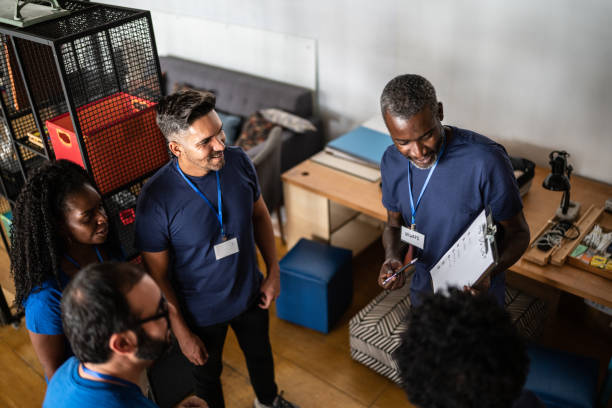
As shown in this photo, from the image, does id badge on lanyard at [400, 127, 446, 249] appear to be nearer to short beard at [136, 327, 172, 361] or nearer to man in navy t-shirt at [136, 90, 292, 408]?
man in navy t-shirt at [136, 90, 292, 408]

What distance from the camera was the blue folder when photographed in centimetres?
324

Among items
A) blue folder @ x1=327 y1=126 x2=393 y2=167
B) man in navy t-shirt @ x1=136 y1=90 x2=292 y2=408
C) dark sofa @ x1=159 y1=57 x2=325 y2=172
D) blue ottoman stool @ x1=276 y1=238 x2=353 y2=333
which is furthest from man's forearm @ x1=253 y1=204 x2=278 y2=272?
dark sofa @ x1=159 y1=57 x2=325 y2=172

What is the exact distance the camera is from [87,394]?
1.29m

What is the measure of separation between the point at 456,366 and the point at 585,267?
1.61 metres

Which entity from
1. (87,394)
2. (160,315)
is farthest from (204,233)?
(87,394)

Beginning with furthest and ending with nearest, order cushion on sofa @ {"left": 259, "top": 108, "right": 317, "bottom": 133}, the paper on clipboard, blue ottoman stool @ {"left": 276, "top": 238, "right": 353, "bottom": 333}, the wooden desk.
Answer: cushion on sofa @ {"left": 259, "top": 108, "right": 317, "bottom": 133}
blue ottoman stool @ {"left": 276, "top": 238, "right": 353, "bottom": 333}
the wooden desk
the paper on clipboard

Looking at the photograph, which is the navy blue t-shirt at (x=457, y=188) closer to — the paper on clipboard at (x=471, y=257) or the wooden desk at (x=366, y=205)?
the paper on clipboard at (x=471, y=257)

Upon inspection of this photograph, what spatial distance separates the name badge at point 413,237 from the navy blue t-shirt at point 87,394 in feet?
3.58

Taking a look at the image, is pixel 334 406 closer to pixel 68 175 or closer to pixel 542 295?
pixel 542 295

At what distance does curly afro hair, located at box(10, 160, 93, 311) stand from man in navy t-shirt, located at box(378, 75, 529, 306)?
1.06m

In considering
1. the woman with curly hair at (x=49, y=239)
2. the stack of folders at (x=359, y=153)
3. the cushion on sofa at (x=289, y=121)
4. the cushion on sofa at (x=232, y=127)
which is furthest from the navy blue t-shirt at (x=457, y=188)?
the cushion on sofa at (x=232, y=127)

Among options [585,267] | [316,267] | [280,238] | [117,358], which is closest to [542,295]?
[585,267]

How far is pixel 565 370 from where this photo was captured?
7.58ft

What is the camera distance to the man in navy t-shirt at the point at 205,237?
6.07ft
